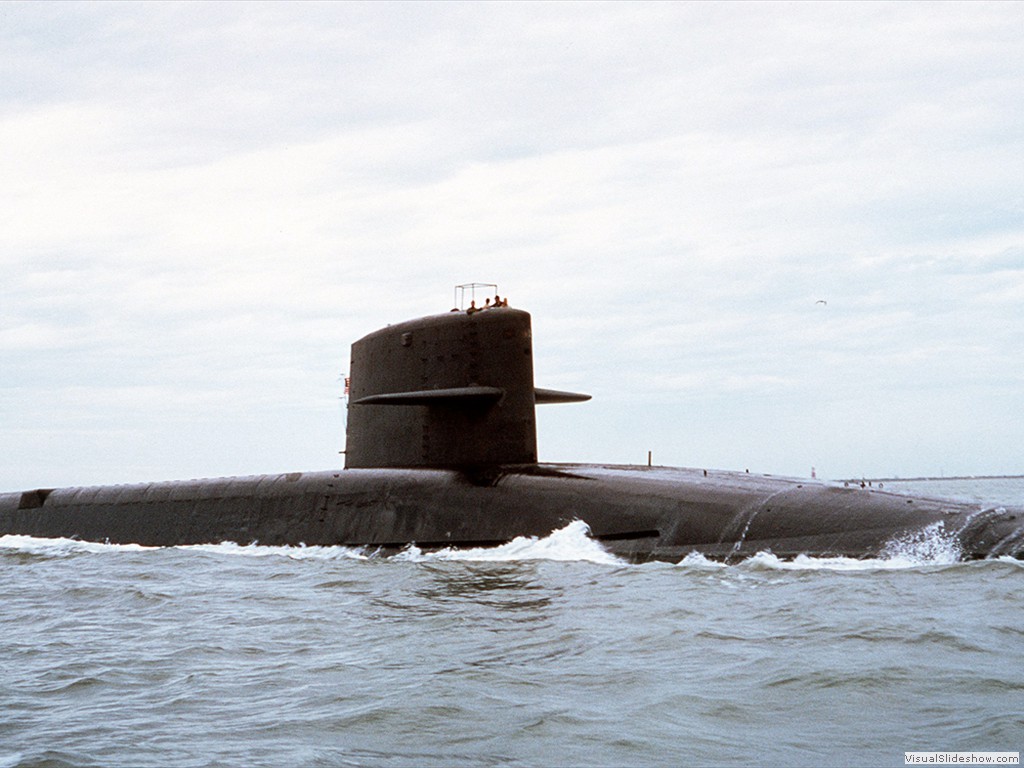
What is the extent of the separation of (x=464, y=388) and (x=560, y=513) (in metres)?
2.57

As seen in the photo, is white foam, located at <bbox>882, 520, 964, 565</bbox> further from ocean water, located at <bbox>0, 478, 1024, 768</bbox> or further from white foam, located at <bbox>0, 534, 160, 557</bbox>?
white foam, located at <bbox>0, 534, 160, 557</bbox>

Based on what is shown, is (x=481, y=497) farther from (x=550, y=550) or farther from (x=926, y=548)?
(x=926, y=548)

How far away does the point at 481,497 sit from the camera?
14.3m

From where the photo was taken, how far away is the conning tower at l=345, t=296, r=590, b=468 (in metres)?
15.3

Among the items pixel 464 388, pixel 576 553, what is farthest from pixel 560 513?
pixel 464 388

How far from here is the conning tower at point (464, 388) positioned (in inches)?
603

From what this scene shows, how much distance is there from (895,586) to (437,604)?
4.02 metres

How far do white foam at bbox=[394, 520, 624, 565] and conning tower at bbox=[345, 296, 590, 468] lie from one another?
2.08 m

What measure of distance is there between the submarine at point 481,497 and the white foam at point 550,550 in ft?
0.47

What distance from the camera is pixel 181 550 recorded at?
16.6 m

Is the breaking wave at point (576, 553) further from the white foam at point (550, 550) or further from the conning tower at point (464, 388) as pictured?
the conning tower at point (464, 388)

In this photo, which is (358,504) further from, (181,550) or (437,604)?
(437,604)

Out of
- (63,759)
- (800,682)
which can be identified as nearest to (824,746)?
(800,682)

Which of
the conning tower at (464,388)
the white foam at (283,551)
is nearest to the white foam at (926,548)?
the conning tower at (464,388)
